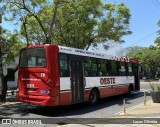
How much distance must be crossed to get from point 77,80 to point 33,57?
246 cm

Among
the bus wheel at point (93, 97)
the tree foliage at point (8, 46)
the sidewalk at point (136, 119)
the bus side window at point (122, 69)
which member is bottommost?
the sidewalk at point (136, 119)

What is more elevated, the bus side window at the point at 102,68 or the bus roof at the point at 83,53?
the bus roof at the point at 83,53

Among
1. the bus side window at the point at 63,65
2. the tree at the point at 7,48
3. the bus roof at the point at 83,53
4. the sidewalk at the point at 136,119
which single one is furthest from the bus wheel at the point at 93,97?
the tree at the point at 7,48

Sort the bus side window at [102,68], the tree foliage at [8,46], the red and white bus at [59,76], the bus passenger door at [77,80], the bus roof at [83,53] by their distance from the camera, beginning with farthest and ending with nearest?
the tree foliage at [8,46] < the bus side window at [102,68] < the bus passenger door at [77,80] < the bus roof at [83,53] < the red and white bus at [59,76]

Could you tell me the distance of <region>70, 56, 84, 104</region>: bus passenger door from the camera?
15.5m

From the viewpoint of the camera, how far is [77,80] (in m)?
15.9

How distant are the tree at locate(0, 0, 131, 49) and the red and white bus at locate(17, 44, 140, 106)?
7100mm

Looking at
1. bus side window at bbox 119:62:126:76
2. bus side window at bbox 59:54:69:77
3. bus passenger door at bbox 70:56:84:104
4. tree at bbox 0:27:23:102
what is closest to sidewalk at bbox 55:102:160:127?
bus passenger door at bbox 70:56:84:104

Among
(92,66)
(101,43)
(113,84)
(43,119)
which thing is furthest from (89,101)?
(101,43)

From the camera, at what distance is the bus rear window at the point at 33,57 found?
14.4 metres

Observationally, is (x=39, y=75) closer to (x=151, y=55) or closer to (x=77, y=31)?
(x=77, y=31)

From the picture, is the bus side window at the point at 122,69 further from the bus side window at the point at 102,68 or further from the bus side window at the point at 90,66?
the bus side window at the point at 90,66

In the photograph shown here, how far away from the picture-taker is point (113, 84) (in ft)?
65.9

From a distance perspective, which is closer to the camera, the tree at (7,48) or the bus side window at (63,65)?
the bus side window at (63,65)
